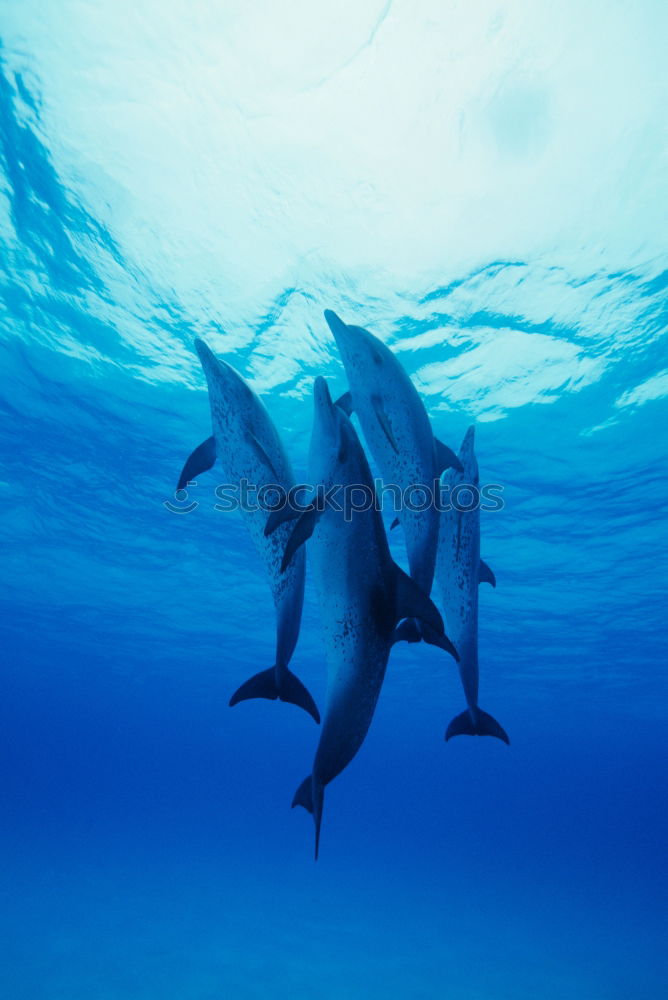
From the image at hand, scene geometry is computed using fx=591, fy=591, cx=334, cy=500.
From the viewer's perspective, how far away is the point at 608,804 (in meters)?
152

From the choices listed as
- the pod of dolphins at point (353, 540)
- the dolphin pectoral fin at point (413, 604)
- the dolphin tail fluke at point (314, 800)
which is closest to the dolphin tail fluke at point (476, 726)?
the pod of dolphins at point (353, 540)

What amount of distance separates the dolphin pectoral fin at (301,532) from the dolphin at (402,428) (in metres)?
0.87

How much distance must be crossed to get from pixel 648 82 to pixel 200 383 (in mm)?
10453

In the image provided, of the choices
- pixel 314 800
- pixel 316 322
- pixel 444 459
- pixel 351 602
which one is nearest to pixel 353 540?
pixel 351 602

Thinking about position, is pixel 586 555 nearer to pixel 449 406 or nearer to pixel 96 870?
pixel 449 406

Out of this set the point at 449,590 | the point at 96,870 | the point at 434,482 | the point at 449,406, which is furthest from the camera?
the point at 96,870

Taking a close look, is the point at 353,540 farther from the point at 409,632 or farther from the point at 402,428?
the point at 402,428

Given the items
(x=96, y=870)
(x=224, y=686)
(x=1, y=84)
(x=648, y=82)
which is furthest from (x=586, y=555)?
(x=224, y=686)

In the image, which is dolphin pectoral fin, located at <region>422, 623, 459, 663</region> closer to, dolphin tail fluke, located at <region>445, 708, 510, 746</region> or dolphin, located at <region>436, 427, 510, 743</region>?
dolphin, located at <region>436, 427, 510, 743</region>

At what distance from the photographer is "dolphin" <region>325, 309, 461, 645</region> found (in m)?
3.79

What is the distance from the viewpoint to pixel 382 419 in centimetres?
382

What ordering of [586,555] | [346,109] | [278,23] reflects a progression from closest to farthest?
[278,23] < [346,109] < [586,555]

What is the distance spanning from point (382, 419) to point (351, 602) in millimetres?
1213

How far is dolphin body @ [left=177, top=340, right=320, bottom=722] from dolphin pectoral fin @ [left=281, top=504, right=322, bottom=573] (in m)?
0.92
